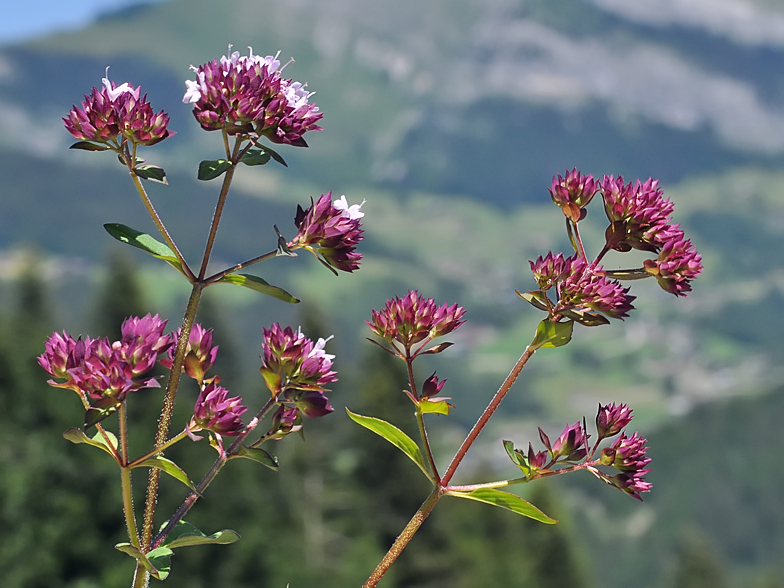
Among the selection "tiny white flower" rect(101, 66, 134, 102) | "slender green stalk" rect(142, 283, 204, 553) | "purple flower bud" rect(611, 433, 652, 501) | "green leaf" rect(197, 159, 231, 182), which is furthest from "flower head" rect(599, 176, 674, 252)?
"tiny white flower" rect(101, 66, 134, 102)

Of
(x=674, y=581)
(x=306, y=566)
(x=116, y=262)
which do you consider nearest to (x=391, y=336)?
(x=306, y=566)

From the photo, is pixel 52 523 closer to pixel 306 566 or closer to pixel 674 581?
pixel 306 566

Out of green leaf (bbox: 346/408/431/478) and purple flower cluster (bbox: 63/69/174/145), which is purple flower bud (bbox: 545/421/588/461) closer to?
green leaf (bbox: 346/408/431/478)

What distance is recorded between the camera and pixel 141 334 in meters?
2.48

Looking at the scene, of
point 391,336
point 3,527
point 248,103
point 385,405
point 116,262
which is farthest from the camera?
point 116,262

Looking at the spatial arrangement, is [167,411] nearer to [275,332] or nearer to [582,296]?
[275,332]

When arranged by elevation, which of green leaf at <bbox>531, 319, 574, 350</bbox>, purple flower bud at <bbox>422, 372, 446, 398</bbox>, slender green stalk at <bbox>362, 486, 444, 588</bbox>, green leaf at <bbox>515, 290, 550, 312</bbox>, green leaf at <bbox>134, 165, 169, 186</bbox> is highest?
green leaf at <bbox>134, 165, 169, 186</bbox>

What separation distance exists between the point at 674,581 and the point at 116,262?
9793 centimetres

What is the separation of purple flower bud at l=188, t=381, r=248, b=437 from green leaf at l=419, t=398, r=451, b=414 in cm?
54

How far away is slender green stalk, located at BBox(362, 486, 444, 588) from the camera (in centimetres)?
234

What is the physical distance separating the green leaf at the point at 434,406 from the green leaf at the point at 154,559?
2.73 ft

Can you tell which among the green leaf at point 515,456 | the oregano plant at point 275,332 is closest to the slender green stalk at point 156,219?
the oregano plant at point 275,332

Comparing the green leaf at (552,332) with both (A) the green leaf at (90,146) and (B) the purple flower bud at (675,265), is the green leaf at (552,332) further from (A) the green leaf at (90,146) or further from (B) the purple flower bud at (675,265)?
(A) the green leaf at (90,146)

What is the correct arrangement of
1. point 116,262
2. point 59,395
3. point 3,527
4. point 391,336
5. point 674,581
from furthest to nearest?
point 674,581 → point 116,262 → point 59,395 → point 3,527 → point 391,336
